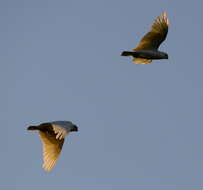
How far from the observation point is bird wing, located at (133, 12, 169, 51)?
110ft

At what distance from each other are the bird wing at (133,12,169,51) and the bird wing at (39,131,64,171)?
541 centimetres

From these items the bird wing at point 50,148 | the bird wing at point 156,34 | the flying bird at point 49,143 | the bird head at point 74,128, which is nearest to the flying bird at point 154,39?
the bird wing at point 156,34

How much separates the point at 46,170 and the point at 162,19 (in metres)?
8.17

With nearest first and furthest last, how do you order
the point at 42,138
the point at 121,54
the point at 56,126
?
the point at 56,126
the point at 42,138
the point at 121,54

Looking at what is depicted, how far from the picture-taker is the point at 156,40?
3366 centimetres

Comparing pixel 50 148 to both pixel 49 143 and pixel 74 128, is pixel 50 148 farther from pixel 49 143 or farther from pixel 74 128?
pixel 74 128

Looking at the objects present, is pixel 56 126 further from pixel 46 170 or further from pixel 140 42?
pixel 140 42

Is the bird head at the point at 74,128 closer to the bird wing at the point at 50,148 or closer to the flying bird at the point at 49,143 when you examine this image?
the flying bird at the point at 49,143

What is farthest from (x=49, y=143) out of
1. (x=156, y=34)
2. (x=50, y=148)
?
(x=156, y=34)

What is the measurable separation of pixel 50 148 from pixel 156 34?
6736 millimetres

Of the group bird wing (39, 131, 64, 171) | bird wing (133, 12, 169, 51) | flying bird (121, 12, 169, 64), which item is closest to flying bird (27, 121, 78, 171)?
bird wing (39, 131, 64, 171)

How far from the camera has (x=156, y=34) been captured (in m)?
33.5

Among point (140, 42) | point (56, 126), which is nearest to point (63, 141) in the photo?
point (56, 126)

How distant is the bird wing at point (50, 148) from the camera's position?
2992 cm
